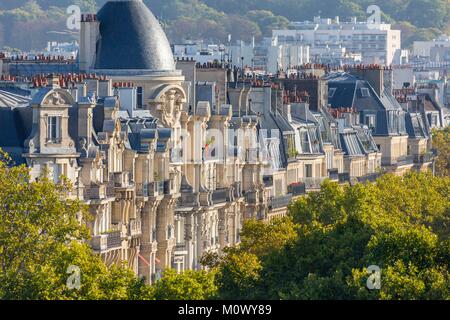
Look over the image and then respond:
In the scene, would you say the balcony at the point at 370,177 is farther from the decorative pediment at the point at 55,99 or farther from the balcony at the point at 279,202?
the decorative pediment at the point at 55,99

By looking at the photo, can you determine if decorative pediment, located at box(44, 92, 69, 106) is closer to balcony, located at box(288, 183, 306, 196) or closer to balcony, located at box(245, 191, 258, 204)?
balcony, located at box(245, 191, 258, 204)

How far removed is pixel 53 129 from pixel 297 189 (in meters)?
40.0

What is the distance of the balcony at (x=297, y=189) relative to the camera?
440 feet

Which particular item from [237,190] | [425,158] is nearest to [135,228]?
[237,190]

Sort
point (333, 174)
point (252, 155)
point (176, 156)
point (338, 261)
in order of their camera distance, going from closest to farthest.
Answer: point (338, 261) < point (176, 156) < point (252, 155) < point (333, 174)

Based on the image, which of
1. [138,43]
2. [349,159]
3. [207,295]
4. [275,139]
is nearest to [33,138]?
[207,295]

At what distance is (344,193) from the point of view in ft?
395

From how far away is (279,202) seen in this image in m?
129

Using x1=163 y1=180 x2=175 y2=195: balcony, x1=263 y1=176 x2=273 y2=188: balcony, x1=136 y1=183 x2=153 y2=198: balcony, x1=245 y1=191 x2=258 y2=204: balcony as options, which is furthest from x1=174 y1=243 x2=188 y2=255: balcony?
x1=263 y1=176 x2=273 y2=188: balcony

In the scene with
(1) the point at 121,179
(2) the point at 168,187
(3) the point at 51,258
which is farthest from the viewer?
(2) the point at 168,187

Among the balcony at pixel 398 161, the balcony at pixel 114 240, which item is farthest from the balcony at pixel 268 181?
the balcony at pixel 398 161

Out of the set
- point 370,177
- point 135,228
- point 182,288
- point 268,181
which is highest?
point 182,288

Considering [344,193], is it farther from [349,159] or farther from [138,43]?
[349,159]

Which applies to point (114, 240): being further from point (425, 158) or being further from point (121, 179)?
point (425, 158)
